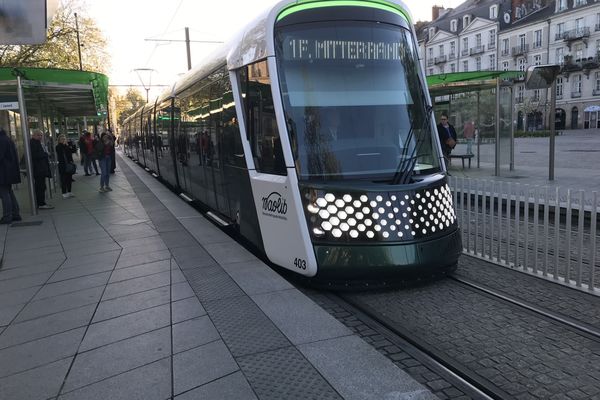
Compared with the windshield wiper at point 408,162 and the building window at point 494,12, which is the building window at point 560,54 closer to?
the building window at point 494,12

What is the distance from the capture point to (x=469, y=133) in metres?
16.4

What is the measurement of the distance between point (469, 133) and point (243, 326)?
14325mm

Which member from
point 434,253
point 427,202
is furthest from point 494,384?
point 427,202

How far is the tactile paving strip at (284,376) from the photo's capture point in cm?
286

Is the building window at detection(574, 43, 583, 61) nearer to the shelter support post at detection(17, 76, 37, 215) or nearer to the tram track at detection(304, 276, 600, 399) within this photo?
the shelter support post at detection(17, 76, 37, 215)

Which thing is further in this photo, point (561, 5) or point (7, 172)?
point (561, 5)

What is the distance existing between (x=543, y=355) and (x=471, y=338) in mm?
515

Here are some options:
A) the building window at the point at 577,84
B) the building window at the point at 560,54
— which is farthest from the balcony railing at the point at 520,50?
the building window at the point at 577,84

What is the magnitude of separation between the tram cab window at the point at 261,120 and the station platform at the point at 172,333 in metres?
1.15

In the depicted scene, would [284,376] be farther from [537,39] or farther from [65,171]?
[537,39]

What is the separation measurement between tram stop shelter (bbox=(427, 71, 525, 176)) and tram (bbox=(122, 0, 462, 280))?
912 centimetres

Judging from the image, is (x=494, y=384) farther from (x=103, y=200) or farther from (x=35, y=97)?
(x=35, y=97)

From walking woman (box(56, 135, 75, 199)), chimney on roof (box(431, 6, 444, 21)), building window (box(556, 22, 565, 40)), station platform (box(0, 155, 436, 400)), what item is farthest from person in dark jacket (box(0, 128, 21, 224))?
chimney on roof (box(431, 6, 444, 21))

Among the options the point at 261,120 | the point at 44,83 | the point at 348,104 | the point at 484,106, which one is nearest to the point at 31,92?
the point at 44,83
